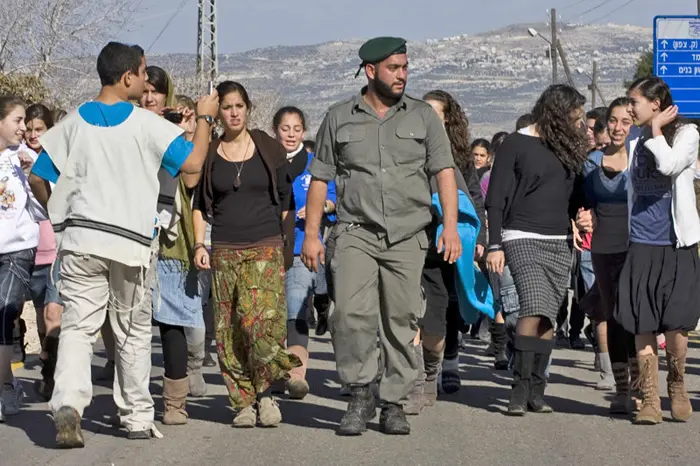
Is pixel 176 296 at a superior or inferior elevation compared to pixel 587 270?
superior

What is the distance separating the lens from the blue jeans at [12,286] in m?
9.62

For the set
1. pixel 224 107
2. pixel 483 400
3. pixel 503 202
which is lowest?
pixel 483 400

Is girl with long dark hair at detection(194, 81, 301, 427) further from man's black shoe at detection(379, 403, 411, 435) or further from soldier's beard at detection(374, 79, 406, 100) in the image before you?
soldier's beard at detection(374, 79, 406, 100)

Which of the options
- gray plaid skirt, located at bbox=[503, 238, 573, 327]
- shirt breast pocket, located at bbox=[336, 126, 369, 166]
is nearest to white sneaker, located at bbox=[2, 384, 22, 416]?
shirt breast pocket, located at bbox=[336, 126, 369, 166]

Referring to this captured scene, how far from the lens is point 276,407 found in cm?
943

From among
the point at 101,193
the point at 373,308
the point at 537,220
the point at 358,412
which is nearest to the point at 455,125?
Answer: the point at 537,220

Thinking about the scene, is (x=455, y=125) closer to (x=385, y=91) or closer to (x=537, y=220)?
(x=537, y=220)

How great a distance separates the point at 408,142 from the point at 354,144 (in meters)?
0.32

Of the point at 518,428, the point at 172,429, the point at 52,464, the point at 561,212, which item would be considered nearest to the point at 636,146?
the point at 561,212

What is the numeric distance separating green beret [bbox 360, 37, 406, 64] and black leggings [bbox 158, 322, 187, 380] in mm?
2035

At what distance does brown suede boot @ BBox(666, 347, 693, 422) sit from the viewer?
940 centimetres

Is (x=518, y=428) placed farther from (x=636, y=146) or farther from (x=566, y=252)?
(x=636, y=146)

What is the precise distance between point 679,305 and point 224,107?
3016mm

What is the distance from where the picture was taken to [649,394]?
30.5 ft
